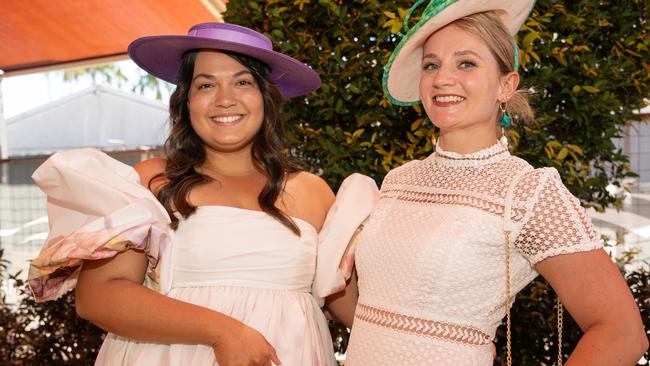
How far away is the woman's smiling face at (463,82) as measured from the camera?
1.80 meters

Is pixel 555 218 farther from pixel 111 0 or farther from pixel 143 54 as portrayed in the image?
pixel 111 0

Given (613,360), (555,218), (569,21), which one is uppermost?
(569,21)

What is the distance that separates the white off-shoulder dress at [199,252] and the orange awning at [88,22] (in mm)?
3352

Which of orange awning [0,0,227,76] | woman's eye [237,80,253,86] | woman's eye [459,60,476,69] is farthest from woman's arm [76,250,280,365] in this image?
orange awning [0,0,227,76]

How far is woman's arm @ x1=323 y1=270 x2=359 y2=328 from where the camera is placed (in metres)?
2.32

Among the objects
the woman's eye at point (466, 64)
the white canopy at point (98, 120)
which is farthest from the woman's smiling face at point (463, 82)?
the white canopy at point (98, 120)

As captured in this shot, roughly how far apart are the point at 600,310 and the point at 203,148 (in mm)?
1280

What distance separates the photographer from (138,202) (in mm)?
1892

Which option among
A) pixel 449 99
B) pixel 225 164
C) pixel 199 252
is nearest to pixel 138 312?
pixel 199 252

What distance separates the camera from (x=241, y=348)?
1870 mm

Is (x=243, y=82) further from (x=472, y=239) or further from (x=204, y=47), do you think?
(x=472, y=239)

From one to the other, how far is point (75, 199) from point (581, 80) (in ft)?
6.21

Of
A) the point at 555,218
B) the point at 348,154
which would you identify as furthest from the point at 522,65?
the point at 555,218

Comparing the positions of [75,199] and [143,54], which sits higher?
[143,54]
